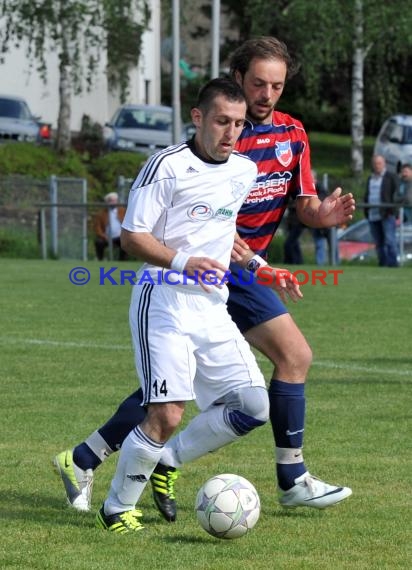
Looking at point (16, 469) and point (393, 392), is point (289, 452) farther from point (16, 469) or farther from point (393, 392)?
point (393, 392)

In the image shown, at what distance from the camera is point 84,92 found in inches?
1991

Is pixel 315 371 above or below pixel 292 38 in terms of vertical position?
below

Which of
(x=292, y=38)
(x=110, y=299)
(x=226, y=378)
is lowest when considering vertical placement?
(x=110, y=299)

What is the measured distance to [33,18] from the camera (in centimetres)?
3891

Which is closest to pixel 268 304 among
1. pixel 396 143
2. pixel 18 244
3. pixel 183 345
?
pixel 183 345

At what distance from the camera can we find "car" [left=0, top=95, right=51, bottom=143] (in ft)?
123

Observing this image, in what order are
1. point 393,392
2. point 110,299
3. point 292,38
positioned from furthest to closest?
point 292,38, point 110,299, point 393,392

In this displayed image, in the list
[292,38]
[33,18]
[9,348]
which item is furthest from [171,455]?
[292,38]

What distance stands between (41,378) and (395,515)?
4858mm

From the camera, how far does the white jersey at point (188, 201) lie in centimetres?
574

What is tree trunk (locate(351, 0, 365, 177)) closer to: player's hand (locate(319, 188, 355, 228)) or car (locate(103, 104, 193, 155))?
car (locate(103, 104, 193, 155))

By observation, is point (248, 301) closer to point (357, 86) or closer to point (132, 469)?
point (132, 469)

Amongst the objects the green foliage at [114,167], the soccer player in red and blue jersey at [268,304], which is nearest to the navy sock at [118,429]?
the soccer player in red and blue jersey at [268,304]

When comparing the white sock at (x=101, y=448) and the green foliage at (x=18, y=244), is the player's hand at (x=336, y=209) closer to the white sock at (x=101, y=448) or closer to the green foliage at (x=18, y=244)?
the white sock at (x=101, y=448)
